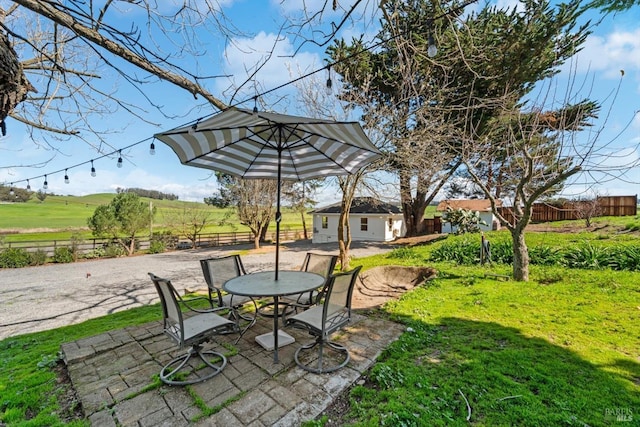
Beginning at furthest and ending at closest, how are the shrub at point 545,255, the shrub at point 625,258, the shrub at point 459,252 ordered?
the shrub at point 459,252, the shrub at point 545,255, the shrub at point 625,258

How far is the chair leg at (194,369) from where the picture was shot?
2439 mm

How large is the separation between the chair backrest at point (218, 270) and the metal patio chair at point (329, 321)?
1.69 m

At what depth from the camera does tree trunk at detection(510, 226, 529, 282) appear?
221 inches

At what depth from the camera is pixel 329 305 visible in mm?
2715

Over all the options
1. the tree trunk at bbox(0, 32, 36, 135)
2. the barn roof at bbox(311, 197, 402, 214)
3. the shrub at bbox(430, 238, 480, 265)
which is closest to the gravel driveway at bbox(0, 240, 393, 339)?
the tree trunk at bbox(0, 32, 36, 135)

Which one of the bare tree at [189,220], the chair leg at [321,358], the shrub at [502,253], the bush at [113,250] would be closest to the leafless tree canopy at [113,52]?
the chair leg at [321,358]

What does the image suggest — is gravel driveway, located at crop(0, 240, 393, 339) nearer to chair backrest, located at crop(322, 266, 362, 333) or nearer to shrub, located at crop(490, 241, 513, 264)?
chair backrest, located at crop(322, 266, 362, 333)

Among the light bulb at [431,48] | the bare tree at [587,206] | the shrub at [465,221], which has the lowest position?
the shrub at [465,221]

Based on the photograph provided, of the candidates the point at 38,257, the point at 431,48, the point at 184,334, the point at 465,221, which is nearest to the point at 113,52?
the point at 184,334

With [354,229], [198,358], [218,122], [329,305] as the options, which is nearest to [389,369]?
[329,305]

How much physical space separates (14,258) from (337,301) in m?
18.4

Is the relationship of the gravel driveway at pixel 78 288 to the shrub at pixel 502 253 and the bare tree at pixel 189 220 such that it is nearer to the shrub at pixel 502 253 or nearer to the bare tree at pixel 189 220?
the bare tree at pixel 189 220

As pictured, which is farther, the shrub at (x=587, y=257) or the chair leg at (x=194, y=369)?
the shrub at (x=587, y=257)

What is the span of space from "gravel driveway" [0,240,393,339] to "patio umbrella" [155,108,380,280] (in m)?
4.98
